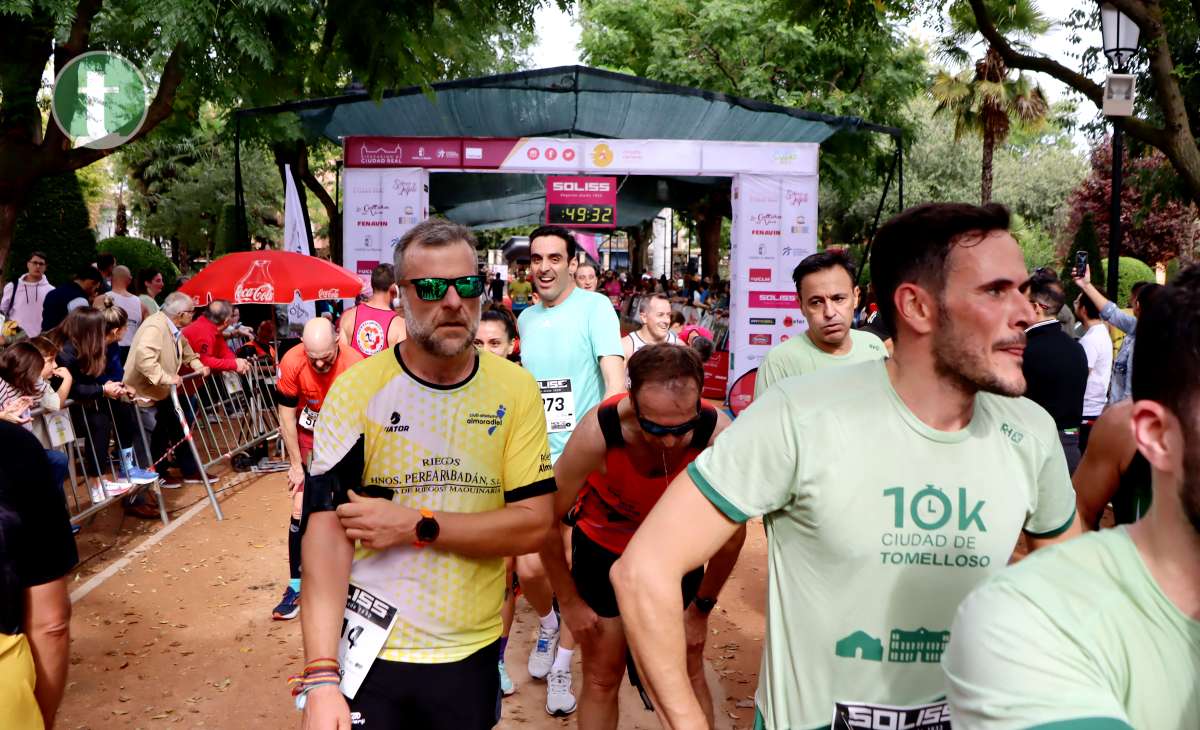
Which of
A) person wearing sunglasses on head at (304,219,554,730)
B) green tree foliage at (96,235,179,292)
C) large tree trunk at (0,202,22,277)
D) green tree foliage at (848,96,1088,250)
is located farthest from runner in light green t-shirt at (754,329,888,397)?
green tree foliage at (848,96,1088,250)

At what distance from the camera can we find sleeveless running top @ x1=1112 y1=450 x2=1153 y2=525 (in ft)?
9.49

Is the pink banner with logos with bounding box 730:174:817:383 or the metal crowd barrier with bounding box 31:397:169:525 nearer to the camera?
the metal crowd barrier with bounding box 31:397:169:525

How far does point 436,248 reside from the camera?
2.92m

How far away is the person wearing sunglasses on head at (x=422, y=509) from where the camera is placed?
2.69 m

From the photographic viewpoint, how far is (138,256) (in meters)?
25.1

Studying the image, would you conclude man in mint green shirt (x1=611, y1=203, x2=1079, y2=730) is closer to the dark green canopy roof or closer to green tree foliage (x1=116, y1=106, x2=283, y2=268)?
the dark green canopy roof

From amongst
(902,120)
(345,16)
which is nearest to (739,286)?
(345,16)

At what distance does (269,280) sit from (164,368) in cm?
223

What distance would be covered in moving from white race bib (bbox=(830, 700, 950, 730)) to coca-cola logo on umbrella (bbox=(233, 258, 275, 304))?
10.6m

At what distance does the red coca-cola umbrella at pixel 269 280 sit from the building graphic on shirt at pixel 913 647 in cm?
1056

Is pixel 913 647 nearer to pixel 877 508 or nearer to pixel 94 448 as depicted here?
pixel 877 508

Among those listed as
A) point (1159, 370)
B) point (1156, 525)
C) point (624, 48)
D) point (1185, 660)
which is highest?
point (624, 48)

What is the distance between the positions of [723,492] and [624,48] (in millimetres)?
29012

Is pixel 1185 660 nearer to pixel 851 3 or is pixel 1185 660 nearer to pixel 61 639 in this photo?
pixel 61 639
